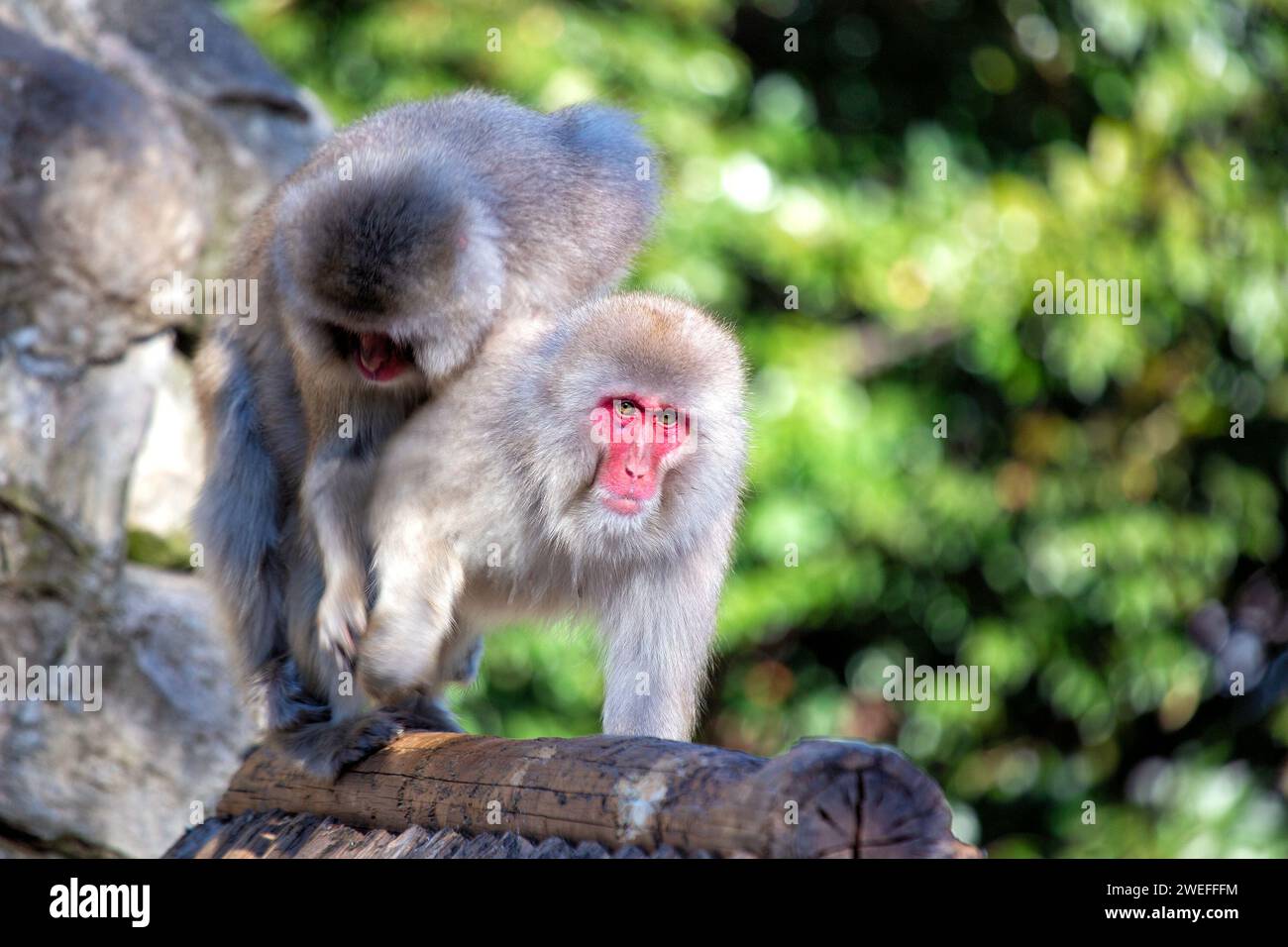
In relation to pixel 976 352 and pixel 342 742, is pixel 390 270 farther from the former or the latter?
pixel 976 352

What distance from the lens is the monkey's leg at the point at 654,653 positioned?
3.56 m

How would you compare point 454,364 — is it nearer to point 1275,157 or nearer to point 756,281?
point 756,281

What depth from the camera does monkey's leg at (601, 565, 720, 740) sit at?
3.56m

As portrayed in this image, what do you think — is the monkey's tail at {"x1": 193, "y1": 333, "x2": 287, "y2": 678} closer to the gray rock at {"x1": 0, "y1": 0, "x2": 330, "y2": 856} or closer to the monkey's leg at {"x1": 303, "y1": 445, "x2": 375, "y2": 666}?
the monkey's leg at {"x1": 303, "y1": 445, "x2": 375, "y2": 666}

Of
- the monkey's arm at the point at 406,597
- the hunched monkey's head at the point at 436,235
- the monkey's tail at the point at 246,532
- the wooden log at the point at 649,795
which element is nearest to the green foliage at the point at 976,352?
the hunched monkey's head at the point at 436,235

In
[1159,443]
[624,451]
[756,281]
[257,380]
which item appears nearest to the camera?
[624,451]

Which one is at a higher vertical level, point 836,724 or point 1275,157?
point 1275,157

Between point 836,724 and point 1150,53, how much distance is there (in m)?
3.24

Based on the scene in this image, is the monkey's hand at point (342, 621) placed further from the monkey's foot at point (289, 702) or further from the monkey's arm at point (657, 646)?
the monkey's arm at point (657, 646)

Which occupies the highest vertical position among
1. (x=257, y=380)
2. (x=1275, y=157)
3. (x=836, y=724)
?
(x=1275, y=157)

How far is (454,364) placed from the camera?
3590mm

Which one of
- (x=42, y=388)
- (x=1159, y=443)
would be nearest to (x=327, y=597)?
(x=42, y=388)

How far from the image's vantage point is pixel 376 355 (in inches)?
141

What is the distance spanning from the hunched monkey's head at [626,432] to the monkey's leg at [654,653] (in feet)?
0.36
